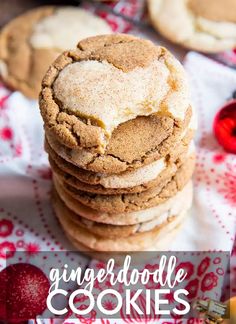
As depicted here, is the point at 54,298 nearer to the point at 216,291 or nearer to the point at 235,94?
the point at 216,291

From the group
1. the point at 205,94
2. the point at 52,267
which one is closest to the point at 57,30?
the point at 205,94

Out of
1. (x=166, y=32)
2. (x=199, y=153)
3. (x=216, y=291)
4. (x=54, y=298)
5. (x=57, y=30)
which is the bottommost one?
(x=54, y=298)

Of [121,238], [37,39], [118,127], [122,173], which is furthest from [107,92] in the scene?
[37,39]

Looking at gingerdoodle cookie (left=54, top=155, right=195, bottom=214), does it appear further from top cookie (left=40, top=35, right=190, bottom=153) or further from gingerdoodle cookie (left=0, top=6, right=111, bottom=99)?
gingerdoodle cookie (left=0, top=6, right=111, bottom=99)

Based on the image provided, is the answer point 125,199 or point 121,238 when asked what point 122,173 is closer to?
point 125,199

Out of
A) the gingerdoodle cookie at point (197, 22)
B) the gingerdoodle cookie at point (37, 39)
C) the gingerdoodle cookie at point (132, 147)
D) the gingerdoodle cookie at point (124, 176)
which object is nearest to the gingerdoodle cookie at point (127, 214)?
the gingerdoodle cookie at point (124, 176)
